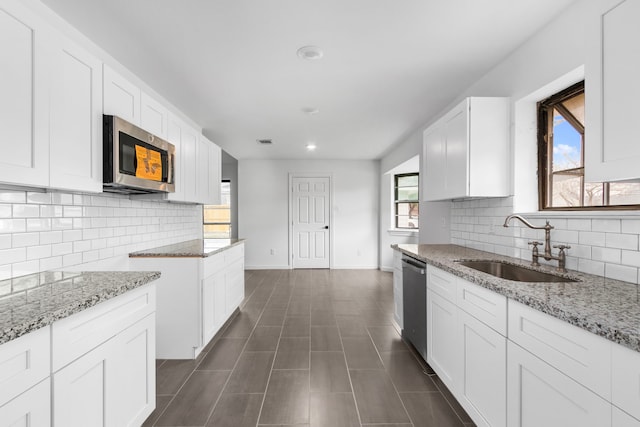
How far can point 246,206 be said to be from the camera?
6504 mm


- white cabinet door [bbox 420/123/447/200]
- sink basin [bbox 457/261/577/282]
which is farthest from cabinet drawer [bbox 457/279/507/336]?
white cabinet door [bbox 420/123/447/200]

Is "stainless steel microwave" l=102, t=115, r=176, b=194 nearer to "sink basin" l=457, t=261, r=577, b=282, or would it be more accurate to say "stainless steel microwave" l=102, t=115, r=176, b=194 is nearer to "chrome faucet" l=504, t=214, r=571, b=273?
"sink basin" l=457, t=261, r=577, b=282

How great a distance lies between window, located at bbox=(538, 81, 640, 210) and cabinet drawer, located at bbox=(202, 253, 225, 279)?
2.73 metres

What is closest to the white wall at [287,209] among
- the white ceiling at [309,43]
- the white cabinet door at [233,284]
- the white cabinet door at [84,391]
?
the white cabinet door at [233,284]

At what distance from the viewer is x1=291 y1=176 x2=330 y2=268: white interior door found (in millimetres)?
6539

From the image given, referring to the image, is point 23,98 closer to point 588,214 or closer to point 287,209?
point 588,214

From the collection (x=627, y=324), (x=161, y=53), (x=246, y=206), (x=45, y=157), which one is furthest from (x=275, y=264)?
(x=627, y=324)

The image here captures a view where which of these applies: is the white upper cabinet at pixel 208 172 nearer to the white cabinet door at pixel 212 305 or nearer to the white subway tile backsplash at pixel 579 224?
the white cabinet door at pixel 212 305

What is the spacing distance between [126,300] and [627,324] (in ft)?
6.31

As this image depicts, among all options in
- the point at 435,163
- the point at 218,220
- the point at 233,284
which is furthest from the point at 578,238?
the point at 218,220

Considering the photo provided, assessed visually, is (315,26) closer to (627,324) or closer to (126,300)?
(126,300)

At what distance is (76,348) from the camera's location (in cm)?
113

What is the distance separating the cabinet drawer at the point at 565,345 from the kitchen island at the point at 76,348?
174 centimetres

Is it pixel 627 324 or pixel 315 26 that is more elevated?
pixel 315 26
